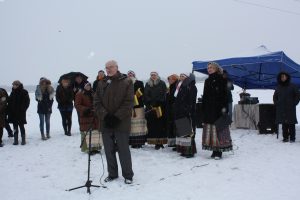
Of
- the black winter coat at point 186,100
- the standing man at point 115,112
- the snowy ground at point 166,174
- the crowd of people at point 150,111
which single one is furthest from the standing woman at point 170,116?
the standing man at point 115,112

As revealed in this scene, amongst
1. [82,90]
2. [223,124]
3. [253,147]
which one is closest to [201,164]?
[223,124]

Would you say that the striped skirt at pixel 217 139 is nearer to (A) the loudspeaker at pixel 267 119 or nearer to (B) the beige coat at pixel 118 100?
(B) the beige coat at pixel 118 100

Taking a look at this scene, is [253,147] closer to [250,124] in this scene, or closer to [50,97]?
[250,124]

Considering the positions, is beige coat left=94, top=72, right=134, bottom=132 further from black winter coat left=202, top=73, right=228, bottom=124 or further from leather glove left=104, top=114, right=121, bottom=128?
black winter coat left=202, top=73, right=228, bottom=124

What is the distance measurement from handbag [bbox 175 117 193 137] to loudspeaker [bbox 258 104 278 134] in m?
3.77

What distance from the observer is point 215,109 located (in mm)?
7008

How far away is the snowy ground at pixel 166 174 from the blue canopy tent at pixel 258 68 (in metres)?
2.03

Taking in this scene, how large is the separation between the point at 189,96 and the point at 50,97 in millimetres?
4915

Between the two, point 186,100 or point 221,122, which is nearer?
point 221,122

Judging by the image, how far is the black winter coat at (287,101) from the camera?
8.79 meters

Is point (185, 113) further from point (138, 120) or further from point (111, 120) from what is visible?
point (111, 120)

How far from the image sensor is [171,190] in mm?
5336

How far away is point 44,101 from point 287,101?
244 inches

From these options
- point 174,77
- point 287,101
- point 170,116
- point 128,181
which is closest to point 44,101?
point 170,116
